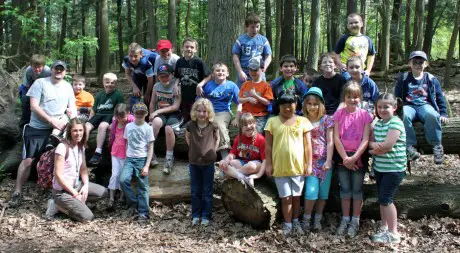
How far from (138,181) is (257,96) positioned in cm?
233

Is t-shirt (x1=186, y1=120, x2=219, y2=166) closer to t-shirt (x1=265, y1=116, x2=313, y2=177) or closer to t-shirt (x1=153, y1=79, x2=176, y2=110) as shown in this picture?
t-shirt (x1=265, y1=116, x2=313, y2=177)

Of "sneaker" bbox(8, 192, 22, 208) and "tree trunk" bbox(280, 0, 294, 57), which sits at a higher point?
"tree trunk" bbox(280, 0, 294, 57)

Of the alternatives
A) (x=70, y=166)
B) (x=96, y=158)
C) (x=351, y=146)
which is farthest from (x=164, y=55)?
(x=351, y=146)

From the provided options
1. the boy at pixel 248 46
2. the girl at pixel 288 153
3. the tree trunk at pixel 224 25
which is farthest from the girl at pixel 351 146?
the tree trunk at pixel 224 25

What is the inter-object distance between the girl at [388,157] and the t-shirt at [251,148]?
150 centimetres

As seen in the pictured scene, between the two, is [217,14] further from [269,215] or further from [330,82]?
[269,215]

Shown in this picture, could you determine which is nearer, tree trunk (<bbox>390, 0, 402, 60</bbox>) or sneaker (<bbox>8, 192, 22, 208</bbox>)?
sneaker (<bbox>8, 192, 22, 208</bbox>)

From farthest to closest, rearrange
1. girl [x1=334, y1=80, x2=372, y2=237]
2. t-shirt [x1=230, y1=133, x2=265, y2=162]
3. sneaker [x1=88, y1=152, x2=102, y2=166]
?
sneaker [x1=88, y1=152, x2=102, y2=166]
t-shirt [x1=230, y1=133, x2=265, y2=162]
girl [x1=334, y1=80, x2=372, y2=237]

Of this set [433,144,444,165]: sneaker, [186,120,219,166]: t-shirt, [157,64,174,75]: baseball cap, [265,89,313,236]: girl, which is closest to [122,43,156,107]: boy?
[157,64,174,75]: baseball cap

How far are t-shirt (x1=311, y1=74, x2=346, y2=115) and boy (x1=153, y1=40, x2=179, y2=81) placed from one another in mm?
2787

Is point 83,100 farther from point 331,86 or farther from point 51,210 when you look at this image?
point 331,86

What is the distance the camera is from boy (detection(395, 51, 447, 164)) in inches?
240

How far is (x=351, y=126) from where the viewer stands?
214 inches

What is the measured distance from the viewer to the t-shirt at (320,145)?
5578 millimetres
